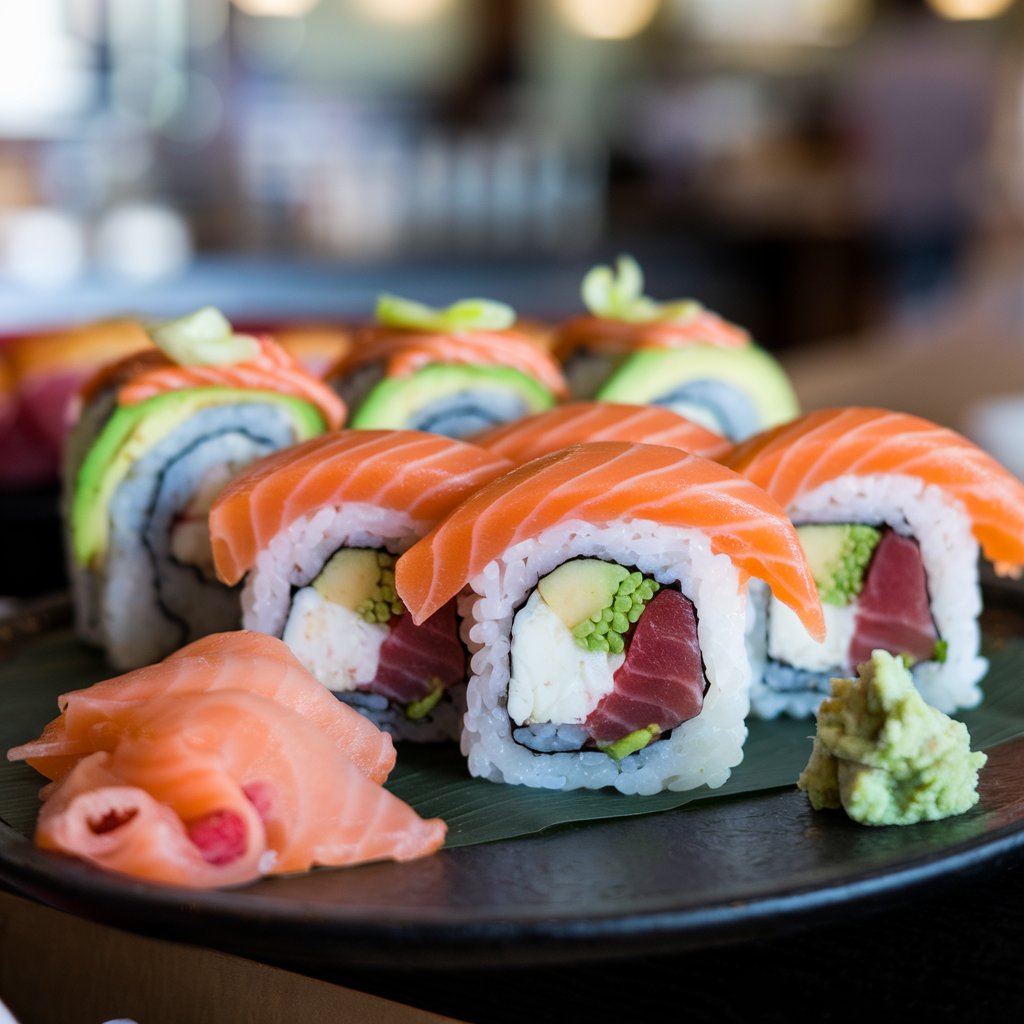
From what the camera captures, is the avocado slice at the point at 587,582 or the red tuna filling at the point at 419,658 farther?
the red tuna filling at the point at 419,658

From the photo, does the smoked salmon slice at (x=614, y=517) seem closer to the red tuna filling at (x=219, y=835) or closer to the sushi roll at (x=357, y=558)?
the sushi roll at (x=357, y=558)

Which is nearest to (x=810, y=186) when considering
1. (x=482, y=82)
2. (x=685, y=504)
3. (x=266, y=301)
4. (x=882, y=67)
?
(x=882, y=67)

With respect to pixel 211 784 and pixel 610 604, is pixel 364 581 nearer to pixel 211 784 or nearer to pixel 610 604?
pixel 610 604

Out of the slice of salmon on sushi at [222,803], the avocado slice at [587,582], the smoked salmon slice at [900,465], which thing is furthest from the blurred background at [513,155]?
the slice of salmon on sushi at [222,803]

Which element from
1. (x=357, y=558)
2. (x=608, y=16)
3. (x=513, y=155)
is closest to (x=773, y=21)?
(x=608, y=16)

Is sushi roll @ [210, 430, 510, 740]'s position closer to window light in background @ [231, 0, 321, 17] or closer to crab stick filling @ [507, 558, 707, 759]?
crab stick filling @ [507, 558, 707, 759]

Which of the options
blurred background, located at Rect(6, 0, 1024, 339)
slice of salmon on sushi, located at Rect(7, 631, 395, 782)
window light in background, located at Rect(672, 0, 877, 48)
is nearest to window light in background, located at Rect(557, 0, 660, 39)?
blurred background, located at Rect(6, 0, 1024, 339)
